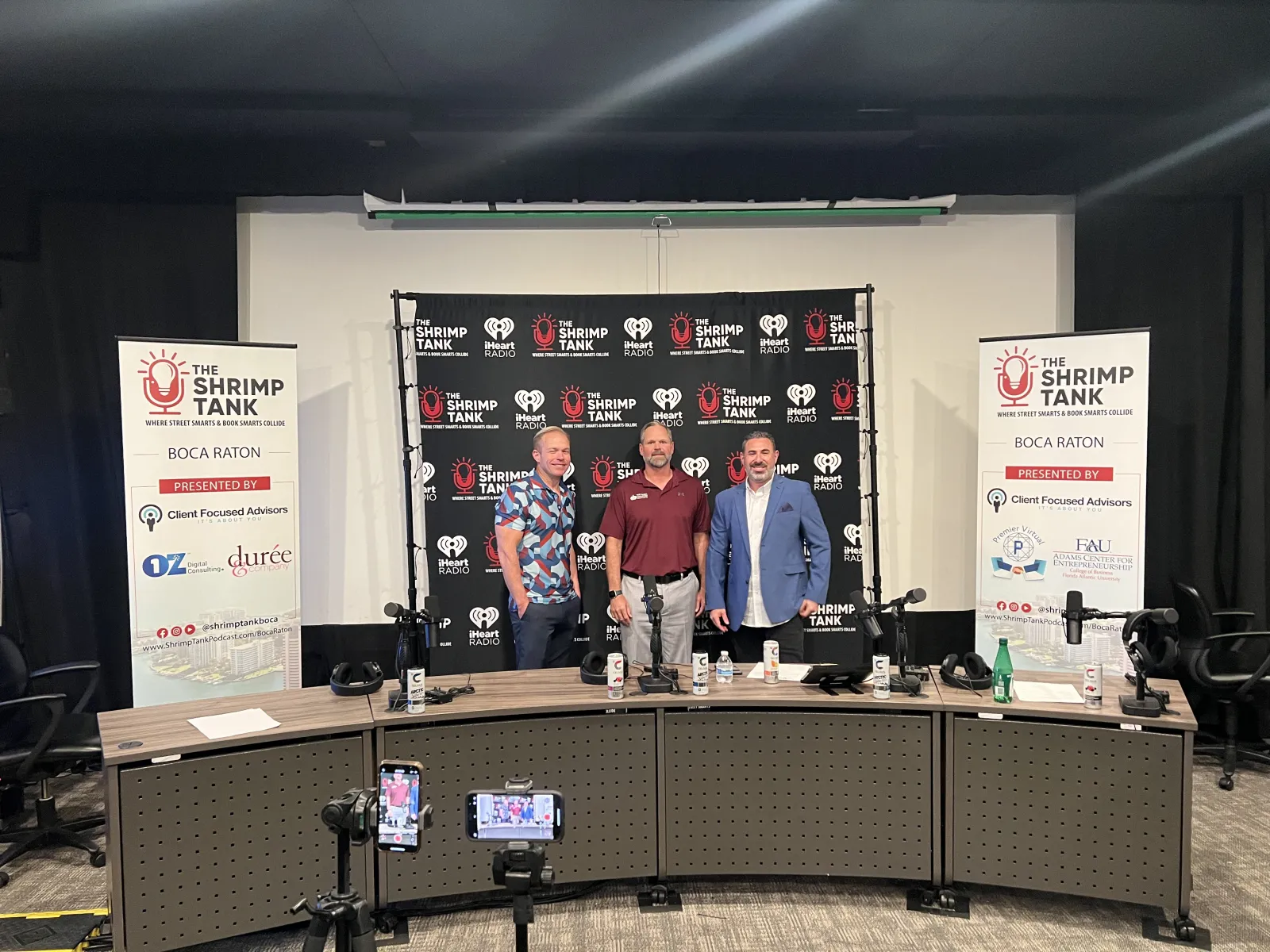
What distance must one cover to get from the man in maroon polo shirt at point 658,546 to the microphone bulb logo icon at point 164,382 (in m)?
2.31

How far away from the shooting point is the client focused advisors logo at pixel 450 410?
4836mm

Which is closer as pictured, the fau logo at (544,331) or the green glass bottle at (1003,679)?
the green glass bottle at (1003,679)

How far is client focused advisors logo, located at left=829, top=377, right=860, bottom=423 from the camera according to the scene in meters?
4.92

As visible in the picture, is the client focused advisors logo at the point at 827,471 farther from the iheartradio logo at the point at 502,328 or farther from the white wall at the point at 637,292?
the iheartradio logo at the point at 502,328

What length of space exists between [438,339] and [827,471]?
2.40 m

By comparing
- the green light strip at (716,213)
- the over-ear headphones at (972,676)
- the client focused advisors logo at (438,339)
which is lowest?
the over-ear headphones at (972,676)

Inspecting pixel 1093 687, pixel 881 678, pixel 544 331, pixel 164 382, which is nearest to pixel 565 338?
pixel 544 331

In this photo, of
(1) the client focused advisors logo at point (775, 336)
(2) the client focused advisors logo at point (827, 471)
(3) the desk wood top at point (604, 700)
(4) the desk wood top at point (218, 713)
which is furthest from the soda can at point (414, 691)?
(1) the client focused advisors logo at point (775, 336)

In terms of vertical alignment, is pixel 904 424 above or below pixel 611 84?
below

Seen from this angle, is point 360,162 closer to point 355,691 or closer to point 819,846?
point 355,691

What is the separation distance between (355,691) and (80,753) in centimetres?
148

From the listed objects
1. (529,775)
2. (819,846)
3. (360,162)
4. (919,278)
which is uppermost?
(360,162)

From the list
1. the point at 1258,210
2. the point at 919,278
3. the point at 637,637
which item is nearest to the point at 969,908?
the point at 637,637

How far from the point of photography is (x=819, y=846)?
122 inches
